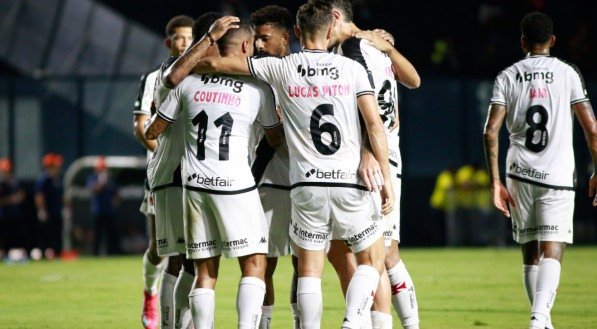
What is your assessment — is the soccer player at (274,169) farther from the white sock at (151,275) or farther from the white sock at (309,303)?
the white sock at (151,275)

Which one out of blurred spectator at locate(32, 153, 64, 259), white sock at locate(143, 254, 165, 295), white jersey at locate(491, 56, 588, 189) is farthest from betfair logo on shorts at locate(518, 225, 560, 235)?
blurred spectator at locate(32, 153, 64, 259)

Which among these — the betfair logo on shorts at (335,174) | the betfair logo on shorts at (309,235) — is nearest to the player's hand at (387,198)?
the betfair logo on shorts at (335,174)

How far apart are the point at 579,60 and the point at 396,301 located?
22.3 meters

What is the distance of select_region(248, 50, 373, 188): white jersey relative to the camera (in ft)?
26.1

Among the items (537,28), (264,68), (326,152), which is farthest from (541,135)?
(264,68)

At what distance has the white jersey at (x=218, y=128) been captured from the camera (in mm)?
8125

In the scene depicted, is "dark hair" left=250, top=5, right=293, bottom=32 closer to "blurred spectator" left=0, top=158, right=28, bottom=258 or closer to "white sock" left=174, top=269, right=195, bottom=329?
"white sock" left=174, top=269, right=195, bottom=329

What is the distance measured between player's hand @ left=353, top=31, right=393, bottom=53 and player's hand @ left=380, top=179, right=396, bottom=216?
49.1 inches

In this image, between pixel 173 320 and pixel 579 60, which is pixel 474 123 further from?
pixel 173 320

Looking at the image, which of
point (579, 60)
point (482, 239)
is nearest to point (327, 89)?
point (482, 239)

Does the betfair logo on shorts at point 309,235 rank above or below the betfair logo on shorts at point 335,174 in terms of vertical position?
below

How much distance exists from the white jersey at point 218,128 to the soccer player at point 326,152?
18 centimetres

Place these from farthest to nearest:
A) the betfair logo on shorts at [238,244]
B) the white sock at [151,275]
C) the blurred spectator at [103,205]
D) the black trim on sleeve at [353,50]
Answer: the blurred spectator at [103,205]
the white sock at [151,275]
the black trim on sleeve at [353,50]
the betfair logo on shorts at [238,244]

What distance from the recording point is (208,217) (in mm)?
8250
